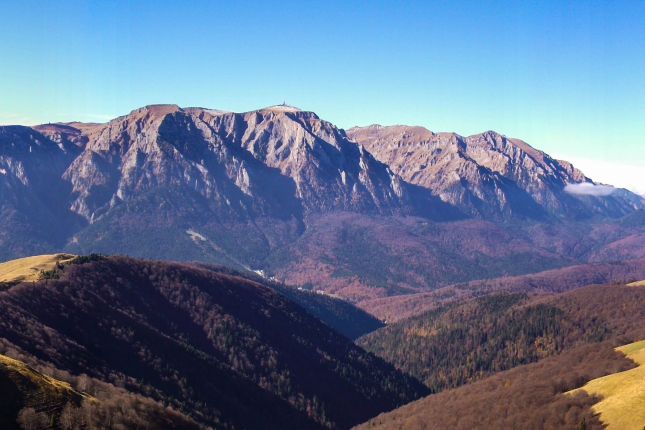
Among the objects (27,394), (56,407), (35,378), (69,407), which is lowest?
(69,407)

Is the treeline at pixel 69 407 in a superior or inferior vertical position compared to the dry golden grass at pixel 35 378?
inferior

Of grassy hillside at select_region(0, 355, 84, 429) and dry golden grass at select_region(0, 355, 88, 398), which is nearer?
grassy hillside at select_region(0, 355, 84, 429)

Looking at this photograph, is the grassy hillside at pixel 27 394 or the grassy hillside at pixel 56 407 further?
the grassy hillside at pixel 27 394

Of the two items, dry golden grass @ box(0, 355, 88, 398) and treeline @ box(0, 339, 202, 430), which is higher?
dry golden grass @ box(0, 355, 88, 398)

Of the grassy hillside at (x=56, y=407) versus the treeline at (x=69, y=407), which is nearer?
the grassy hillside at (x=56, y=407)

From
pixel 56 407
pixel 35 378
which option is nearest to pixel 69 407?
pixel 56 407

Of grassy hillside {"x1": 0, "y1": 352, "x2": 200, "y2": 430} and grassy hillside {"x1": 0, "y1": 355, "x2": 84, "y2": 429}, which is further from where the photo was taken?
grassy hillside {"x1": 0, "y1": 355, "x2": 84, "y2": 429}

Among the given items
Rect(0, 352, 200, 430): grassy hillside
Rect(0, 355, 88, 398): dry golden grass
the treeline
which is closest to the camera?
Rect(0, 352, 200, 430): grassy hillside

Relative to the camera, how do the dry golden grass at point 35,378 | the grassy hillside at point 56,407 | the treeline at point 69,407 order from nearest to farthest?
the grassy hillside at point 56,407, the treeline at point 69,407, the dry golden grass at point 35,378

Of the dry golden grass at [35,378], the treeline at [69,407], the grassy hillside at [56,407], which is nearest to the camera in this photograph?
the grassy hillside at [56,407]

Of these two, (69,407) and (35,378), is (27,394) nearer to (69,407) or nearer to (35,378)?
(35,378)

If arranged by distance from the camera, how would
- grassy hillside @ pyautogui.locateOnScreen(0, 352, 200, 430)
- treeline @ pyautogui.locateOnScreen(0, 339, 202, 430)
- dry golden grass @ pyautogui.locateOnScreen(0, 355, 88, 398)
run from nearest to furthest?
grassy hillside @ pyautogui.locateOnScreen(0, 352, 200, 430) < treeline @ pyautogui.locateOnScreen(0, 339, 202, 430) < dry golden grass @ pyautogui.locateOnScreen(0, 355, 88, 398)

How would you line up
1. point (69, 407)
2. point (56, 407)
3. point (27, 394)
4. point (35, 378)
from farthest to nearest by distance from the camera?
1. point (35, 378)
2. point (69, 407)
3. point (56, 407)
4. point (27, 394)
